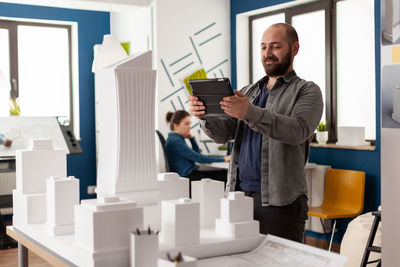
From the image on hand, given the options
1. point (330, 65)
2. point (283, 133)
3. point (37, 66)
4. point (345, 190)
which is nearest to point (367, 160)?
point (345, 190)

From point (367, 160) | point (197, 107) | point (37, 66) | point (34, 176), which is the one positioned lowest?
point (367, 160)

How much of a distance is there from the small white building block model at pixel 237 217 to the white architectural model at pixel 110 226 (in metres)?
0.29

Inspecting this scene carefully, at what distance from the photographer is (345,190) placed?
4.69m

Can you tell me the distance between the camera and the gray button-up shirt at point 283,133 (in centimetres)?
191

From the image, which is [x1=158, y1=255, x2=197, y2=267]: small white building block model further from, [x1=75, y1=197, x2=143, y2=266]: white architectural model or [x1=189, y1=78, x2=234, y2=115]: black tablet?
[x1=189, y1=78, x2=234, y2=115]: black tablet

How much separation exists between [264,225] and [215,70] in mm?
4174

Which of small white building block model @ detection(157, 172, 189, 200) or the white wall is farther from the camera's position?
the white wall

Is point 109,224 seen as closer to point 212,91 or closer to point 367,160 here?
point 212,91

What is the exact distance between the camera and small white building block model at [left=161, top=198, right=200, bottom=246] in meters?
1.49

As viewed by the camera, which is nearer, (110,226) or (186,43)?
(110,226)

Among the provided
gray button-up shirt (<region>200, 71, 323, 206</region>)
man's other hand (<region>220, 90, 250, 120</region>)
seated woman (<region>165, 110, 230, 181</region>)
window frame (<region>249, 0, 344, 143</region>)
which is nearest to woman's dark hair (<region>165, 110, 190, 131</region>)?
seated woman (<region>165, 110, 230, 181</region>)

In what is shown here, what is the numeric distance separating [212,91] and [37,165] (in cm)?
71

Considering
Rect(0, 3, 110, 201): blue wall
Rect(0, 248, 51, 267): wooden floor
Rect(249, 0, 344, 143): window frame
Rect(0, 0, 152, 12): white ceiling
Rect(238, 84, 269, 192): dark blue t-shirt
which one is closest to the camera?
Rect(238, 84, 269, 192): dark blue t-shirt

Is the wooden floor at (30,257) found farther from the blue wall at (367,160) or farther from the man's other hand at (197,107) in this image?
the man's other hand at (197,107)
